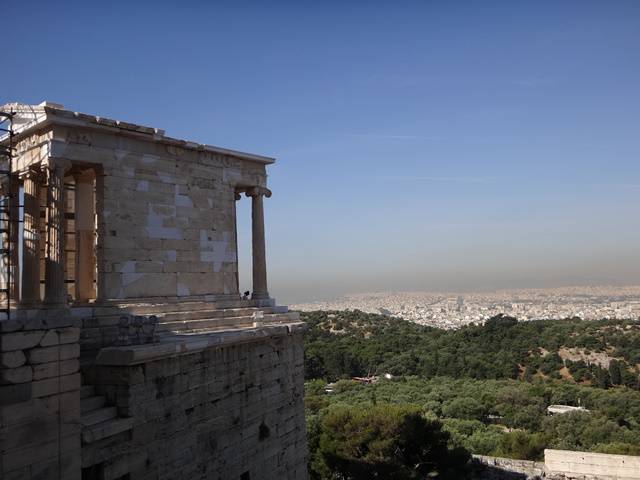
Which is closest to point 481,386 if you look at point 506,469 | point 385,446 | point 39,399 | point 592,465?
point 506,469

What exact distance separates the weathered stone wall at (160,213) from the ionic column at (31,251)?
A: 41.7 inches

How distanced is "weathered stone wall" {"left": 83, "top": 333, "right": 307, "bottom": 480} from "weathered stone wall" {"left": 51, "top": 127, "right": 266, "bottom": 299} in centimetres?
221

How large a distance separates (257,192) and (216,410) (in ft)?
18.7

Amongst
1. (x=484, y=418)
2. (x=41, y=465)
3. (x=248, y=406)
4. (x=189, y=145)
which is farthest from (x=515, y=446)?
(x=41, y=465)

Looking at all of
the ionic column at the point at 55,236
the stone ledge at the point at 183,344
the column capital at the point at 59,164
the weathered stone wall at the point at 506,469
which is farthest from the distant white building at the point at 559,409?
the column capital at the point at 59,164

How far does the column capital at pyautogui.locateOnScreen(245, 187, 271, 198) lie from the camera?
13.9m

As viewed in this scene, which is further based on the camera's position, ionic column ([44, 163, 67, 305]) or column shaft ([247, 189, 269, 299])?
column shaft ([247, 189, 269, 299])

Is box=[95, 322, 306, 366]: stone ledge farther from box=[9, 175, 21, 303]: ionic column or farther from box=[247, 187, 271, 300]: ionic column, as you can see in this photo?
box=[9, 175, 21, 303]: ionic column

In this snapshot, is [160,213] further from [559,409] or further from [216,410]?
[559,409]

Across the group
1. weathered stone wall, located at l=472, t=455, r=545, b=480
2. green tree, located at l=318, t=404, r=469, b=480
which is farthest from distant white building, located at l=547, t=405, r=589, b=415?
green tree, located at l=318, t=404, r=469, b=480

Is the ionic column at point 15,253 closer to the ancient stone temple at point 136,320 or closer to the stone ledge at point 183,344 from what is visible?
the ancient stone temple at point 136,320

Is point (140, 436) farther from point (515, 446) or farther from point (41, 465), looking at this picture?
point (515, 446)

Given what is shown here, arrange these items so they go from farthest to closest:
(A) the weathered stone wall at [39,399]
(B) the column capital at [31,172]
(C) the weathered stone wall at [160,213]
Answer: (C) the weathered stone wall at [160,213], (B) the column capital at [31,172], (A) the weathered stone wall at [39,399]

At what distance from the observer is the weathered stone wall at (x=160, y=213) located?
1086cm
